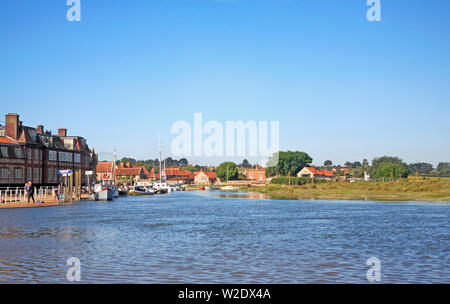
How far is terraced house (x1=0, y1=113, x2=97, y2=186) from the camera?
74.9 metres

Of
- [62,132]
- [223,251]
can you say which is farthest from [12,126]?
[223,251]

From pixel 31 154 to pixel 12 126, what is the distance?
555 centimetres

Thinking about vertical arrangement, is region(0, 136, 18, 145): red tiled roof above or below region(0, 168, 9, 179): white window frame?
above

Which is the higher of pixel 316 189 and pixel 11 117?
pixel 11 117

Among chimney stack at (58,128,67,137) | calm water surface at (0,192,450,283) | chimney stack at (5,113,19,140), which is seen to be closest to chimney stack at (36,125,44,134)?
chimney stack at (58,128,67,137)

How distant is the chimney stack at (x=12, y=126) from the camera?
78.9 metres

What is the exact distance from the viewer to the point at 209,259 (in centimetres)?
2298

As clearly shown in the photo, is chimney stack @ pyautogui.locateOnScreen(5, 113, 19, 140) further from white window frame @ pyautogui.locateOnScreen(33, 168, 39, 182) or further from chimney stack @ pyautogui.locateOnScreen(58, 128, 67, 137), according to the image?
chimney stack @ pyautogui.locateOnScreen(58, 128, 67, 137)

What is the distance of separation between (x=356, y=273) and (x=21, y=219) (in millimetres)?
33026

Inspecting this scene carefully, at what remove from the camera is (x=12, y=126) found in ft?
259
